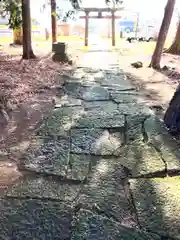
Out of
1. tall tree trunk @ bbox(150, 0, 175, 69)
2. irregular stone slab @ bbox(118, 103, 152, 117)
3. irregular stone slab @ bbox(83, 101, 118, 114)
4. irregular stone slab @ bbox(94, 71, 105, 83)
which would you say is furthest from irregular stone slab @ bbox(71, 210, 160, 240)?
tall tree trunk @ bbox(150, 0, 175, 69)

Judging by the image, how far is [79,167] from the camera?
9.25ft

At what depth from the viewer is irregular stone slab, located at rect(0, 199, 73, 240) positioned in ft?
6.33

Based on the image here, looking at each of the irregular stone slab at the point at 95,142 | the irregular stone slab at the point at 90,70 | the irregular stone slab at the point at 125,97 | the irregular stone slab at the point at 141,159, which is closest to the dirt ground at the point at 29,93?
the irregular stone slab at the point at 125,97

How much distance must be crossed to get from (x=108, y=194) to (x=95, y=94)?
341 cm

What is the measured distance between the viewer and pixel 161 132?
12.0 feet

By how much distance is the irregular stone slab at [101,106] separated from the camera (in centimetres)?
460

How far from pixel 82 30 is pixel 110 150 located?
2005 cm

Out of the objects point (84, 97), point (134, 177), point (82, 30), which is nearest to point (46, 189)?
point (134, 177)

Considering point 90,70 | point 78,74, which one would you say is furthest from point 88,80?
point 90,70

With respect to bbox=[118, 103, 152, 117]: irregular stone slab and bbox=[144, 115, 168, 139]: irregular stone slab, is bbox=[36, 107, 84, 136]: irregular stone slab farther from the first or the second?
bbox=[144, 115, 168, 139]: irregular stone slab

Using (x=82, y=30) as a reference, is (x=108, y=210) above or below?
below

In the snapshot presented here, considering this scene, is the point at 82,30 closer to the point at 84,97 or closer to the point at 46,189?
the point at 84,97

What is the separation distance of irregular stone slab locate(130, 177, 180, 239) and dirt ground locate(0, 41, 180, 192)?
3.94 feet

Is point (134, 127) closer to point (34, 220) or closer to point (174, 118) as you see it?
point (174, 118)
